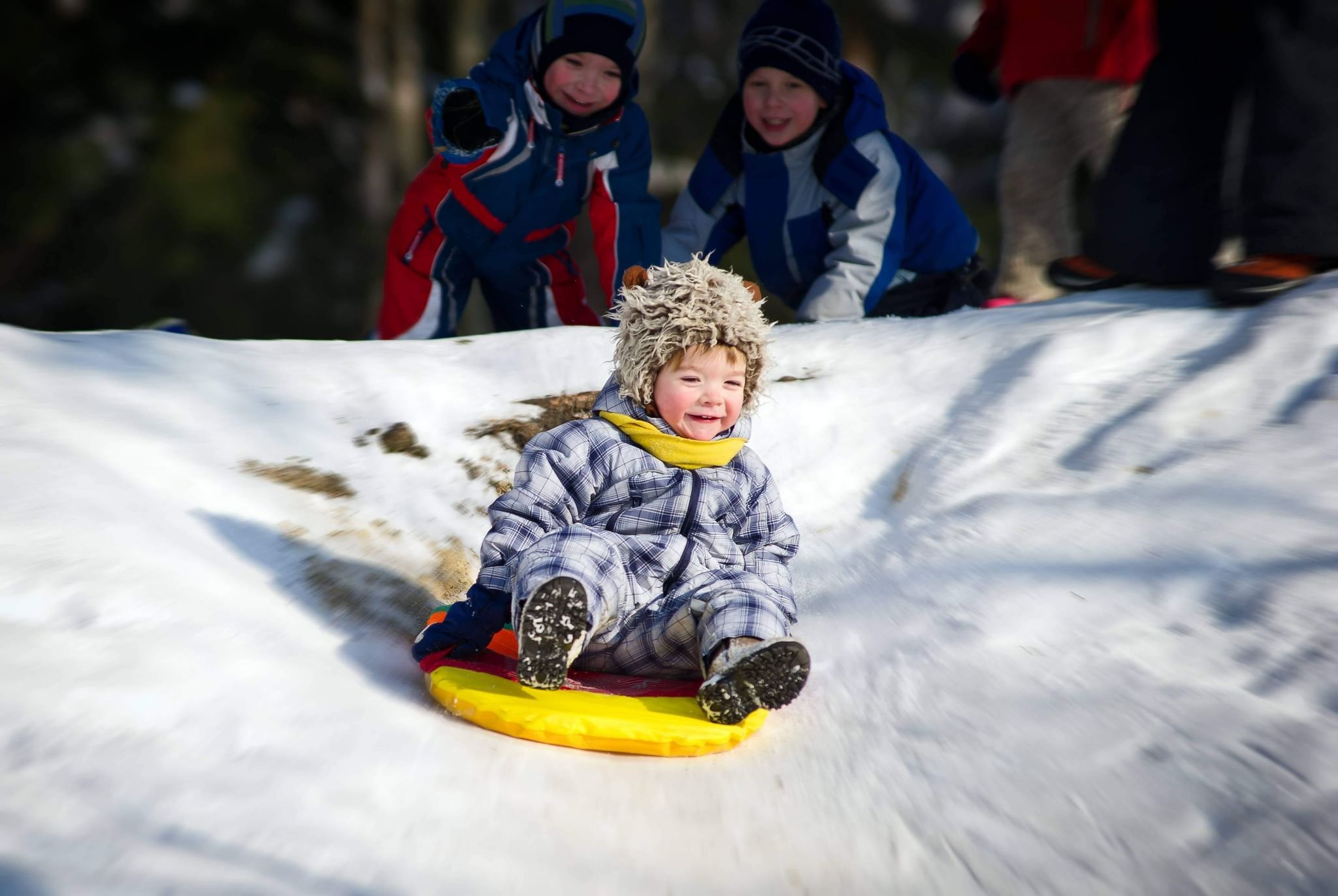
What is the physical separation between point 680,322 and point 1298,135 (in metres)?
1.33

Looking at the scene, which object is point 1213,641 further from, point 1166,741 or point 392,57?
point 392,57

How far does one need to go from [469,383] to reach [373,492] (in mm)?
452

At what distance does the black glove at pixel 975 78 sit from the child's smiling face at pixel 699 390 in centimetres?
216

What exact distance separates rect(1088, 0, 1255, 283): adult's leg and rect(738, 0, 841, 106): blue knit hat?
84 centimetres

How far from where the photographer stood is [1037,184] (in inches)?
126

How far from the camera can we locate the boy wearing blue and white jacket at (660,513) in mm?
1396

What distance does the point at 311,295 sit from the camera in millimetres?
8328

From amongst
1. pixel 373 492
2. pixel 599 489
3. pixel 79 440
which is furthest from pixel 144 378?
pixel 599 489

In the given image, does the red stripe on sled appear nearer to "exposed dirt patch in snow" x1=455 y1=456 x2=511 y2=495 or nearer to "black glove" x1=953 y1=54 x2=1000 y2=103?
"exposed dirt patch in snow" x1=455 y1=456 x2=511 y2=495

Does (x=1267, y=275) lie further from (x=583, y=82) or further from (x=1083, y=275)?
(x=583, y=82)

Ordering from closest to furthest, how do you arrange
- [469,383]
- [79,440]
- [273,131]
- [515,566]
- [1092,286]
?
[515,566] → [79,440] → [469,383] → [1092,286] → [273,131]

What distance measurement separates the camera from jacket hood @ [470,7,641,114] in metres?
2.86

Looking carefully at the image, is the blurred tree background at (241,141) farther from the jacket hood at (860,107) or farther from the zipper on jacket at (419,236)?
the jacket hood at (860,107)

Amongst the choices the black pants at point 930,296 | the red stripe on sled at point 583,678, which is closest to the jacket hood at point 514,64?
the black pants at point 930,296
